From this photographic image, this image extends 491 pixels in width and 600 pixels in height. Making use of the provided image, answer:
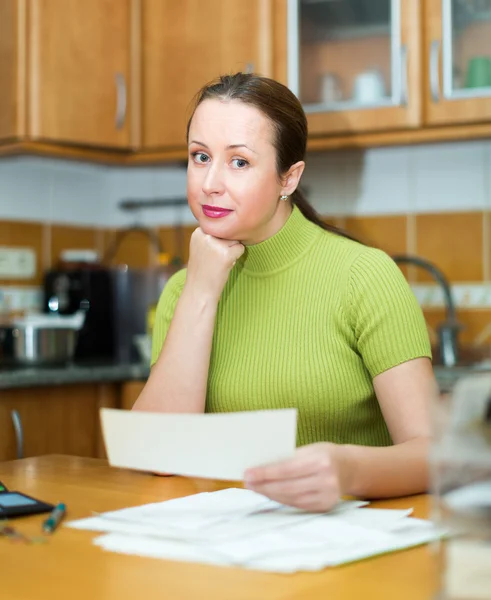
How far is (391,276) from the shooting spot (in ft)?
5.37

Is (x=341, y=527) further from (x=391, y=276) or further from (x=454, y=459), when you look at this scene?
(x=391, y=276)

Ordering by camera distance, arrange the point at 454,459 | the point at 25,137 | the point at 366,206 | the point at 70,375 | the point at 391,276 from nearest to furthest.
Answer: the point at 454,459, the point at 391,276, the point at 70,375, the point at 25,137, the point at 366,206

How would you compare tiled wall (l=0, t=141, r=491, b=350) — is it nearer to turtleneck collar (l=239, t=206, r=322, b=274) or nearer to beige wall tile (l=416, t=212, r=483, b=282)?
beige wall tile (l=416, t=212, r=483, b=282)

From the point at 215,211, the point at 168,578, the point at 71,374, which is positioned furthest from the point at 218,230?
the point at 71,374

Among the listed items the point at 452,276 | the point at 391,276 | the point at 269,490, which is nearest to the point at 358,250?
the point at 391,276

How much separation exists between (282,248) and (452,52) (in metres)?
1.22

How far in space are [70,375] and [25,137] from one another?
727mm

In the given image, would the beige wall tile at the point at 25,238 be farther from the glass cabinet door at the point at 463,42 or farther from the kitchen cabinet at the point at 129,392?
the glass cabinet door at the point at 463,42

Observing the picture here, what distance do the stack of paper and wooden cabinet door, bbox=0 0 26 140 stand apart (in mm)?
1944

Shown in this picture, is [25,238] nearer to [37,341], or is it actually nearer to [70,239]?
[70,239]

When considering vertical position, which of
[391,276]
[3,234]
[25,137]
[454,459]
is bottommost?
[454,459]

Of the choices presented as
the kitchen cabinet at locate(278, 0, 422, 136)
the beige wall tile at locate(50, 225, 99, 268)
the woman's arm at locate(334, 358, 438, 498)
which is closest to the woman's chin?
the woman's arm at locate(334, 358, 438, 498)

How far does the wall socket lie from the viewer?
10.3 feet

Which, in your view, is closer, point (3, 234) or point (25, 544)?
point (25, 544)
